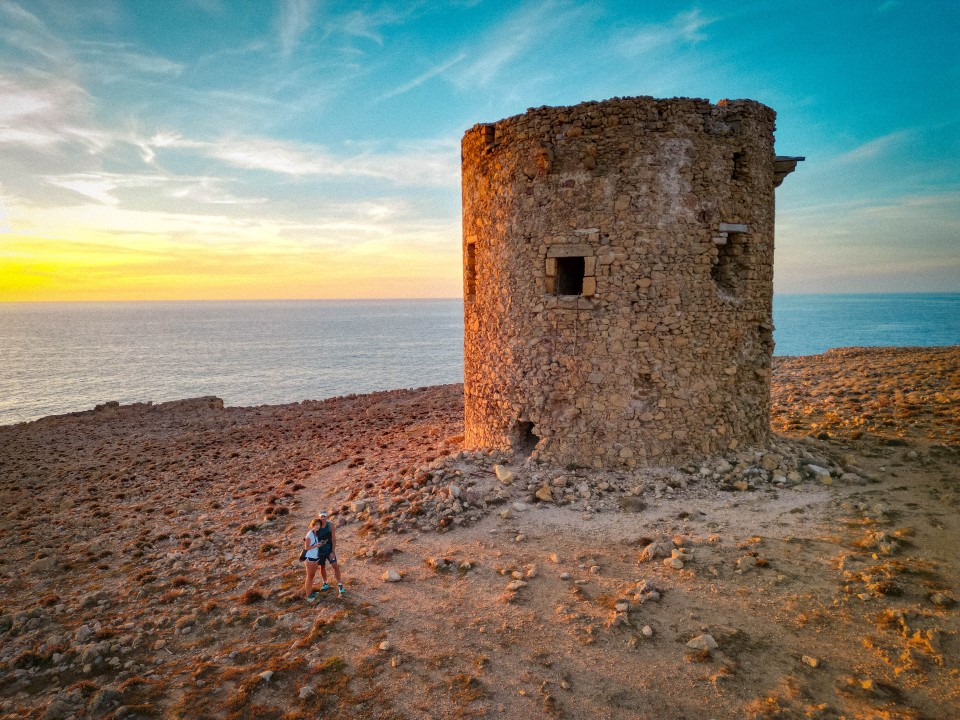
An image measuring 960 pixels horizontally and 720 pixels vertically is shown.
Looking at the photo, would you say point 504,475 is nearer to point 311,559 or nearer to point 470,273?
point 311,559

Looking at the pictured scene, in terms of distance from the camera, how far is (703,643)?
5.82 meters

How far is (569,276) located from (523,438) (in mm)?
3763

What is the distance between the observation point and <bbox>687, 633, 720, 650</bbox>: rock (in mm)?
5793

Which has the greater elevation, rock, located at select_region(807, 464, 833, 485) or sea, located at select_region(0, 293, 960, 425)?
rock, located at select_region(807, 464, 833, 485)

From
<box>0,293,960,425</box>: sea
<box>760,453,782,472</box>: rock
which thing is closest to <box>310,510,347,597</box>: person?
<box>760,453,782,472</box>: rock

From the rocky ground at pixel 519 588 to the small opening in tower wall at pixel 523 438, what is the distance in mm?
581

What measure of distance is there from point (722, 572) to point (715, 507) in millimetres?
2414

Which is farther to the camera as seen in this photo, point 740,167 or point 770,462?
point 740,167

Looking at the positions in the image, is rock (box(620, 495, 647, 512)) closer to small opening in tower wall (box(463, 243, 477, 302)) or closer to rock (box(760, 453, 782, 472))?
rock (box(760, 453, 782, 472))

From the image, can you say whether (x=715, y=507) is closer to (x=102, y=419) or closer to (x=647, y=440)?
(x=647, y=440)

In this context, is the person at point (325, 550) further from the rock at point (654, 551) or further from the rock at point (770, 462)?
the rock at point (770, 462)

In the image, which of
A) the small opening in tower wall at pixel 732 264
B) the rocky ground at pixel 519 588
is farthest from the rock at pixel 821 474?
the small opening in tower wall at pixel 732 264

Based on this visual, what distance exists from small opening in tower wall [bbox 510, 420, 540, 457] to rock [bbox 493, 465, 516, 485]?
931 millimetres

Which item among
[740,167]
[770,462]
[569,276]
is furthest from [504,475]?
[740,167]
